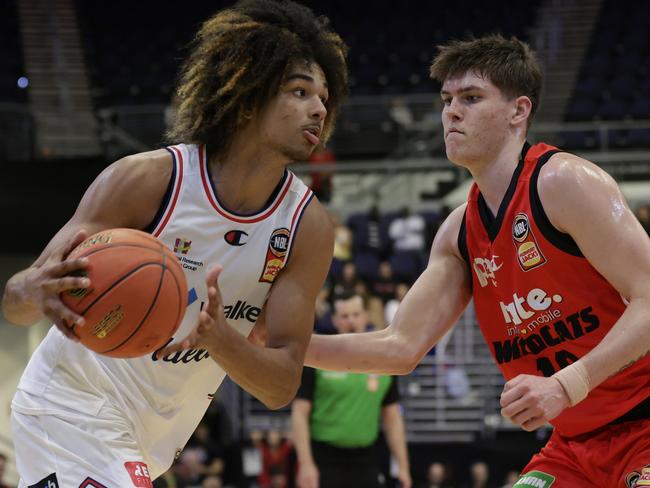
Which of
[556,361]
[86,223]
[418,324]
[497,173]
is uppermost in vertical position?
[86,223]

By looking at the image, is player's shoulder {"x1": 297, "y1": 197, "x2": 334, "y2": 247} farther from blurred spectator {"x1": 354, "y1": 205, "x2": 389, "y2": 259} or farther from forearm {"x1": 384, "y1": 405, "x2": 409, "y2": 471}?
blurred spectator {"x1": 354, "y1": 205, "x2": 389, "y2": 259}

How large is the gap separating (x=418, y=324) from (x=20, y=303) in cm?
181

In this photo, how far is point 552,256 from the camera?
148 inches

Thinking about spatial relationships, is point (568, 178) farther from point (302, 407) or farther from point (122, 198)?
point (302, 407)

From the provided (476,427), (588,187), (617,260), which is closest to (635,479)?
(617,260)

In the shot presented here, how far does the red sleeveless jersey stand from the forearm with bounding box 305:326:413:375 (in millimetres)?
428

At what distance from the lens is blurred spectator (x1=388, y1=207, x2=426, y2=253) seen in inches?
526

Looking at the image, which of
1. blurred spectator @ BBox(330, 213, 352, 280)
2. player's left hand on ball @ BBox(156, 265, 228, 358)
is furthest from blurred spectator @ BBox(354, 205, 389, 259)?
player's left hand on ball @ BBox(156, 265, 228, 358)

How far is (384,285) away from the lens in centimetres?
1202

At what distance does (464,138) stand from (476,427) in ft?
26.8

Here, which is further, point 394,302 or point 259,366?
point 394,302

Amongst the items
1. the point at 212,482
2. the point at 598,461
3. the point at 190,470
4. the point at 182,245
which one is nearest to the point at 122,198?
the point at 182,245

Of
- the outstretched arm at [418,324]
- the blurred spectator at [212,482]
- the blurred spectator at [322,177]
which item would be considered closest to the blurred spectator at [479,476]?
the blurred spectator at [212,482]

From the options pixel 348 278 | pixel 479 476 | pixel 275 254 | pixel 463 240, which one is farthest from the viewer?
pixel 348 278
